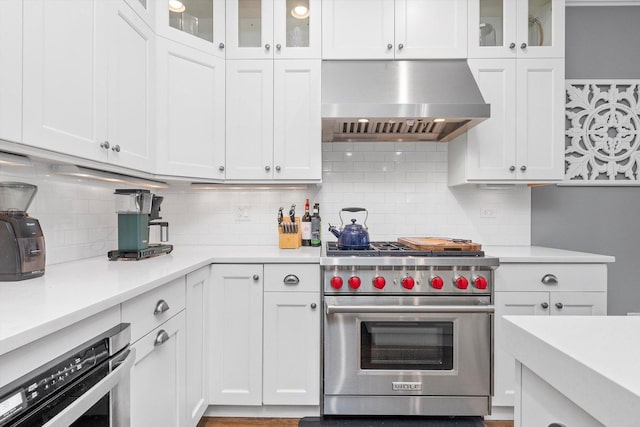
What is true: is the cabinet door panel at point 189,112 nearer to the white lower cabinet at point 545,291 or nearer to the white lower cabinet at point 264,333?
the white lower cabinet at point 264,333

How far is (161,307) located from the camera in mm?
1340

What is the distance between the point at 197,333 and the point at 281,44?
182 cm

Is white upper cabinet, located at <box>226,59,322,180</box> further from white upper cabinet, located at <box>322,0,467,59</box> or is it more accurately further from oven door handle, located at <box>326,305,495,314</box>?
oven door handle, located at <box>326,305,495,314</box>

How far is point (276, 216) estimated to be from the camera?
2.60 metres

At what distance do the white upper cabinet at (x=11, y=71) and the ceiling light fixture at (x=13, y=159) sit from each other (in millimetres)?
261

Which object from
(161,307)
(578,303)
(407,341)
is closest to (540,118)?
(578,303)

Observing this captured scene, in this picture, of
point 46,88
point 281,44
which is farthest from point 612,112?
point 46,88

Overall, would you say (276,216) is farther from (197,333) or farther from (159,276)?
(159,276)

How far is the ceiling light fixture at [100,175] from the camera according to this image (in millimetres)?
1642

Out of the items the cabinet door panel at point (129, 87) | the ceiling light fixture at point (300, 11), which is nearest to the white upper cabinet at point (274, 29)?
the ceiling light fixture at point (300, 11)

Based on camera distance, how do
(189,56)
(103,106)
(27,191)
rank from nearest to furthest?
(27,191)
(103,106)
(189,56)

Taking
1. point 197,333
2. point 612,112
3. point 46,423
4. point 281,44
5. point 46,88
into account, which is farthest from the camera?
point 612,112

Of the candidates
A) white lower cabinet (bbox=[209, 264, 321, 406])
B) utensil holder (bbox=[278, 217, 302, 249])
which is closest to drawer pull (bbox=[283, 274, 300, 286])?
white lower cabinet (bbox=[209, 264, 321, 406])

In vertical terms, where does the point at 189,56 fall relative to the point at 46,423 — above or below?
above
